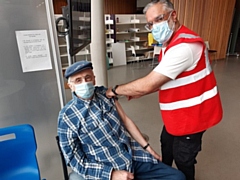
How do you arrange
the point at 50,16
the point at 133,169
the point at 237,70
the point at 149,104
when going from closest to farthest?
the point at 133,169
the point at 50,16
the point at 149,104
the point at 237,70

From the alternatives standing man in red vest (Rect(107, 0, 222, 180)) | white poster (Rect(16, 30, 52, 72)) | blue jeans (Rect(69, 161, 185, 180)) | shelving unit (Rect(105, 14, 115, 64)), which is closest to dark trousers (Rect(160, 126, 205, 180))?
standing man in red vest (Rect(107, 0, 222, 180))

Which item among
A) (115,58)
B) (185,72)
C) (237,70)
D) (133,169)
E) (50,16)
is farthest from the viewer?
(115,58)

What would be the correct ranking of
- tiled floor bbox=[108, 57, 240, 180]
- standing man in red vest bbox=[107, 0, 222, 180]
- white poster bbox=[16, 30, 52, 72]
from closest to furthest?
standing man in red vest bbox=[107, 0, 222, 180] < white poster bbox=[16, 30, 52, 72] < tiled floor bbox=[108, 57, 240, 180]

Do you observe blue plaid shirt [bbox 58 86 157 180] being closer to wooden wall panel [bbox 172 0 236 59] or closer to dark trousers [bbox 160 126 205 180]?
dark trousers [bbox 160 126 205 180]

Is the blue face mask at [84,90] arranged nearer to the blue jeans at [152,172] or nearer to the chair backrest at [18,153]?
the chair backrest at [18,153]

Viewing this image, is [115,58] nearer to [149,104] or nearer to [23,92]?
[149,104]

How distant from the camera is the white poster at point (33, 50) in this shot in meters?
1.35

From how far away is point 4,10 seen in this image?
4.17ft

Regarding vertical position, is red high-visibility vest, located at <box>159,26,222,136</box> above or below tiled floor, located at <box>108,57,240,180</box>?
above

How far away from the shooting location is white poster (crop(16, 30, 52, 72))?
135 cm

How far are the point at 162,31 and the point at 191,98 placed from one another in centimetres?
48

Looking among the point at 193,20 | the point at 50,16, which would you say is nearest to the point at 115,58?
the point at 193,20

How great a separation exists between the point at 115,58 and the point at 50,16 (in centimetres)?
561

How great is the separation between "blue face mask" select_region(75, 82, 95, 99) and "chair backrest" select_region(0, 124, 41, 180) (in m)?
0.39
